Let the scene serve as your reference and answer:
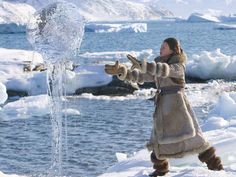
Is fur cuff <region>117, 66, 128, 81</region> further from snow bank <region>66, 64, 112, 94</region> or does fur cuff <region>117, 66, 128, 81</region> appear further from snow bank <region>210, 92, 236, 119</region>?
snow bank <region>66, 64, 112, 94</region>

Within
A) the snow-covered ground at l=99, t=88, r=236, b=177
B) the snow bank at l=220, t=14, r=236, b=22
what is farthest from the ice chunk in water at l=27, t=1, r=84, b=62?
the snow bank at l=220, t=14, r=236, b=22

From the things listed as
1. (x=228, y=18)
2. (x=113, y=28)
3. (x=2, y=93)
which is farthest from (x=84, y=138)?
(x=228, y=18)

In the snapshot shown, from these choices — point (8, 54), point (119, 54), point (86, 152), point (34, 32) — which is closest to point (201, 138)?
point (34, 32)

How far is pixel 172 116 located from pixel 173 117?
1 cm

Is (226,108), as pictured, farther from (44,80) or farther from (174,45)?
(44,80)

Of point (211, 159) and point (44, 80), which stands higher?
point (211, 159)

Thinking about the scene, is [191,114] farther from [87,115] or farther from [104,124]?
[87,115]

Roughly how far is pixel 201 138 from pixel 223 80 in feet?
76.2

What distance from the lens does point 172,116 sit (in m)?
6.61

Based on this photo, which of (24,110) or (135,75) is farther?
(24,110)

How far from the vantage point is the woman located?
21.6ft

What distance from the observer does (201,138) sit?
22.0 feet

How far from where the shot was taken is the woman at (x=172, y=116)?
6.59 metres

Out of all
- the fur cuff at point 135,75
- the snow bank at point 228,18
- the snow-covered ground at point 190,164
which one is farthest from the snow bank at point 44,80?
the snow bank at point 228,18
